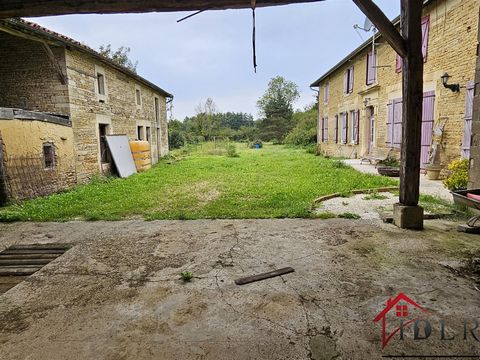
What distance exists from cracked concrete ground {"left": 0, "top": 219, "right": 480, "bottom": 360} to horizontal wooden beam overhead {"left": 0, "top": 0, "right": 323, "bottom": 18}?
3.09 metres

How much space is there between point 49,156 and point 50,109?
160 centimetres

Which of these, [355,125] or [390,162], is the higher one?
[355,125]

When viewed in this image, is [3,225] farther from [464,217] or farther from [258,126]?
[258,126]

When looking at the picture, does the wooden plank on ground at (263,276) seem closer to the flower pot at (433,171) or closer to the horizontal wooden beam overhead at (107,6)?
the horizontal wooden beam overhead at (107,6)

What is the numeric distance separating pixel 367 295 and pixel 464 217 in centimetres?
348

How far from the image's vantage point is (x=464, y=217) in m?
5.05

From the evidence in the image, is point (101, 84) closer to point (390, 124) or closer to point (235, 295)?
point (390, 124)

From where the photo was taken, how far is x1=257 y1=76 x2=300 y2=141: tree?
4559 cm

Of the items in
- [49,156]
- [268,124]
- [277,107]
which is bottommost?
[49,156]

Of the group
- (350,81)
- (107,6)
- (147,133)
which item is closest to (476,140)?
(107,6)

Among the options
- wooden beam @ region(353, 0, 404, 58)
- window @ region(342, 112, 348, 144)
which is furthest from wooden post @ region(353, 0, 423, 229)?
window @ region(342, 112, 348, 144)

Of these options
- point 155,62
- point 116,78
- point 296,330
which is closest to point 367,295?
point 296,330

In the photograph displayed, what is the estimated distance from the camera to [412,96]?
4.26 m

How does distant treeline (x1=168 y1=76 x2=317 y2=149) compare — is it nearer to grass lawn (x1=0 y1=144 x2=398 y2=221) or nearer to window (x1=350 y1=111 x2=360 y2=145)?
window (x1=350 y1=111 x2=360 y2=145)
